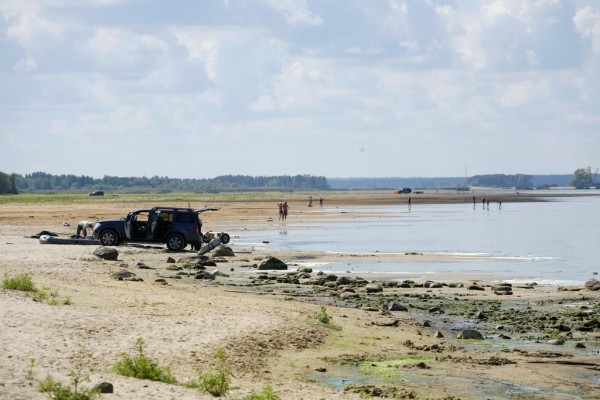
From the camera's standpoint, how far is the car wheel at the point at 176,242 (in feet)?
140

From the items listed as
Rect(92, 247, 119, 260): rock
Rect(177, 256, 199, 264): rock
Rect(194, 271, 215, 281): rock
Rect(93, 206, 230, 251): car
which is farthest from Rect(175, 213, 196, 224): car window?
Rect(194, 271, 215, 281): rock

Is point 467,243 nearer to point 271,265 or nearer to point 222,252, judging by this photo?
point 222,252

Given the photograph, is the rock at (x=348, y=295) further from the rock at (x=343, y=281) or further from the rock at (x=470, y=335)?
the rock at (x=470, y=335)

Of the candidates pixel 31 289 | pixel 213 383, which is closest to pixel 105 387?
pixel 213 383

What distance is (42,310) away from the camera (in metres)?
19.1

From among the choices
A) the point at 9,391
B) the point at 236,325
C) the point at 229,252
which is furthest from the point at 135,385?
the point at 229,252

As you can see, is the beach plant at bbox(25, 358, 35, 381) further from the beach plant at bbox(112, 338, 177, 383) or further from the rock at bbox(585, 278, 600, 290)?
the rock at bbox(585, 278, 600, 290)

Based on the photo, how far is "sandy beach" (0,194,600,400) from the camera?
15.0 metres

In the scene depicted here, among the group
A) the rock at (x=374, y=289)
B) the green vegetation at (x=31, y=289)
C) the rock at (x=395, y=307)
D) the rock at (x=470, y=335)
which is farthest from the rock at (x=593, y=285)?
the green vegetation at (x=31, y=289)

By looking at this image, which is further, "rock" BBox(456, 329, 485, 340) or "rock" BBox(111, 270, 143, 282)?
"rock" BBox(111, 270, 143, 282)

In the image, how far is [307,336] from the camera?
1925 centimetres

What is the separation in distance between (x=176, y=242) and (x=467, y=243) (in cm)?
1923

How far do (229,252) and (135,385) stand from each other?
27.8 m

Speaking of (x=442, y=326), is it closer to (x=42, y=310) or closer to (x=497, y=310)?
(x=497, y=310)
